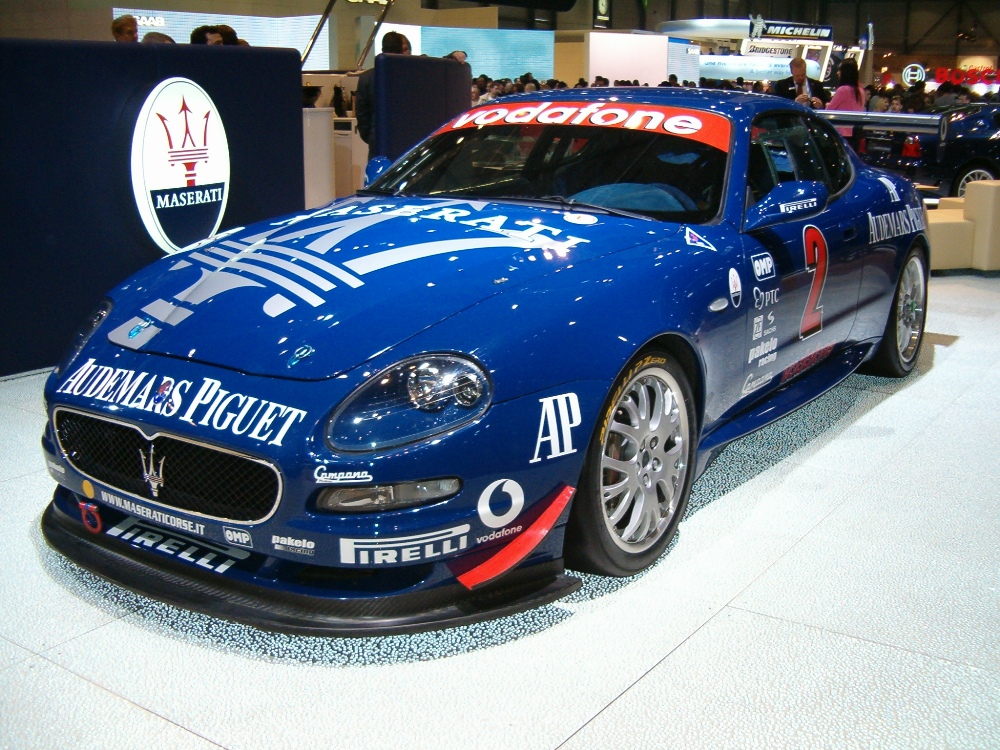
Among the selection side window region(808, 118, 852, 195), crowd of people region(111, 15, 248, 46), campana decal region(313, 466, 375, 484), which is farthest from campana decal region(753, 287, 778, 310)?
crowd of people region(111, 15, 248, 46)

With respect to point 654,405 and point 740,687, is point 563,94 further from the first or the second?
point 740,687

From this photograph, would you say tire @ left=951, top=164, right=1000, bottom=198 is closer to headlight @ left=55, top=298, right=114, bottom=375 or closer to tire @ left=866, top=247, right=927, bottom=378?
tire @ left=866, top=247, right=927, bottom=378

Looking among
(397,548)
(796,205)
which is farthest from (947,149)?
(397,548)

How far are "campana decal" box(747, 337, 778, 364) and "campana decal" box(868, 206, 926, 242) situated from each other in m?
0.96

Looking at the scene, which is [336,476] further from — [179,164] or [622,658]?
[179,164]

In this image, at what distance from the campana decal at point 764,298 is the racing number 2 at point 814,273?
11.8 inches

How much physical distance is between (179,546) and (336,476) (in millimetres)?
516

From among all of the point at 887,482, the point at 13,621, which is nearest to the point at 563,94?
the point at 887,482

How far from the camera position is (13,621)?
2.48 metres

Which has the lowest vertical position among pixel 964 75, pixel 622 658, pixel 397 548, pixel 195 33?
pixel 622 658

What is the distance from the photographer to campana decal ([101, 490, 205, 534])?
224 centimetres

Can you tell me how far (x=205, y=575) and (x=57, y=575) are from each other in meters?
0.66

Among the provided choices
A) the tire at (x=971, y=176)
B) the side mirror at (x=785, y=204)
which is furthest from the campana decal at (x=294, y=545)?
the tire at (x=971, y=176)

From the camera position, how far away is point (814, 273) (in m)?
3.53
